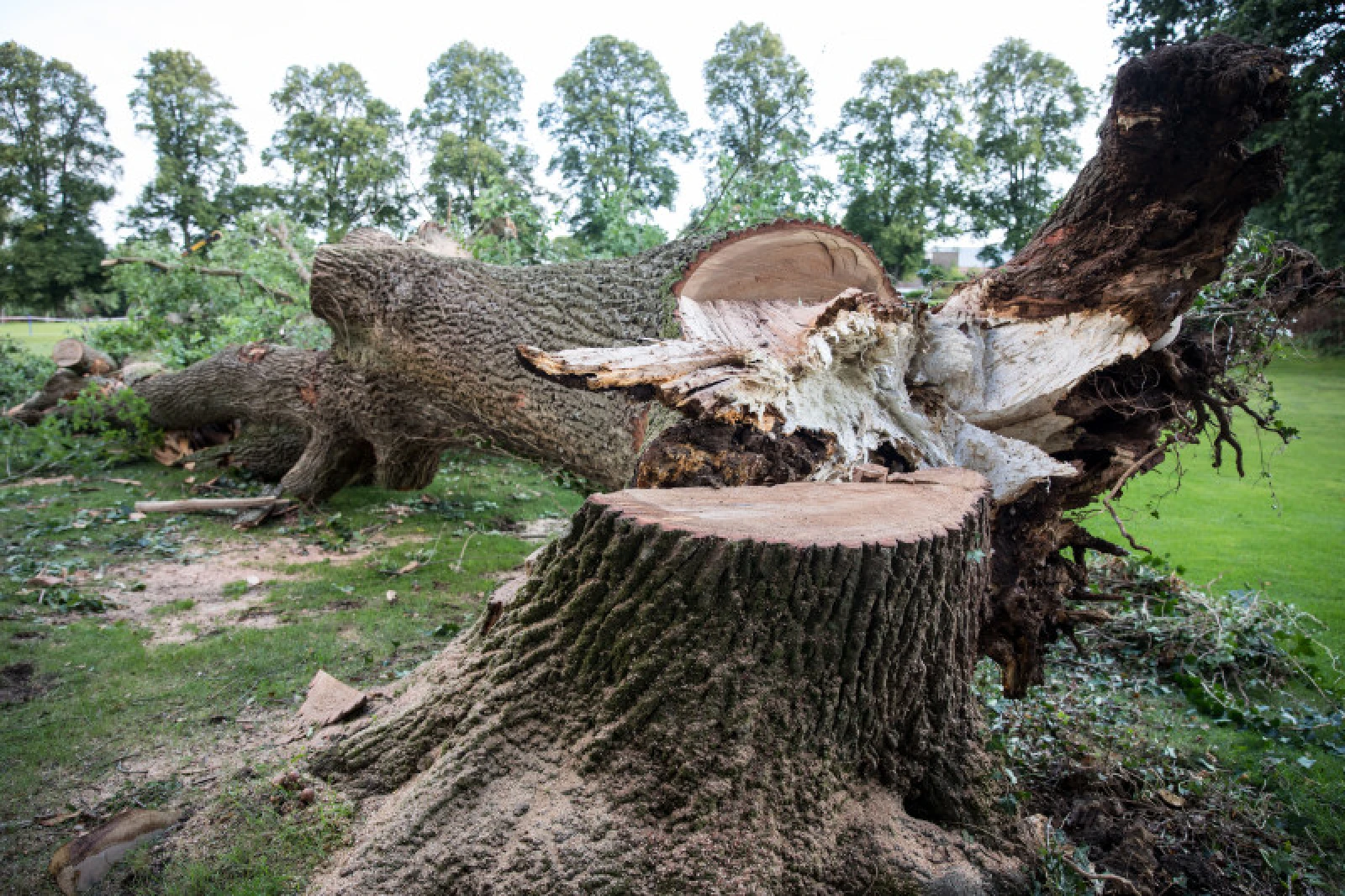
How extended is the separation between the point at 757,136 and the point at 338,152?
67.8ft

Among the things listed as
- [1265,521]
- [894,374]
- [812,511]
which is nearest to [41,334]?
[894,374]

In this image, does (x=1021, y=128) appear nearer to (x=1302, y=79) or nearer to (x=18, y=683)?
(x=1302, y=79)

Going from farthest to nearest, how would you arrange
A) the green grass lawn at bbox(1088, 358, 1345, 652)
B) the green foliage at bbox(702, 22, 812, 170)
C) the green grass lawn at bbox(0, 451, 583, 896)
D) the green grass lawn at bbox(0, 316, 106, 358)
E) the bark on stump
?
the green foliage at bbox(702, 22, 812, 170) < the green grass lawn at bbox(0, 316, 106, 358) < the green grass lawn at bbox(1088, 358, 1345, 652) < the green grass lawn at bbox(0, 451, 583, 896) < the bark on stump

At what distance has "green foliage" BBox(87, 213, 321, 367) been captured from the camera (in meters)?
7.52

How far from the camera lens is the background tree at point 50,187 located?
1448 centimetres

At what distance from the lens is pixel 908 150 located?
57.3 feet

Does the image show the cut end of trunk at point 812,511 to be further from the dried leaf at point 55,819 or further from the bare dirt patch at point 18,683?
the bare dirt patch at point 18,683

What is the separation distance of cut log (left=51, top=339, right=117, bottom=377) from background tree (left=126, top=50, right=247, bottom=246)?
15.7 metres

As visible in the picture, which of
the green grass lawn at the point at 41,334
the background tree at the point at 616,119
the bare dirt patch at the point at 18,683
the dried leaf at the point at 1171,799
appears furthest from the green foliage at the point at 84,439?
the background tree at the point at 616,119

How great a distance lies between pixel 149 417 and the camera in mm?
6703

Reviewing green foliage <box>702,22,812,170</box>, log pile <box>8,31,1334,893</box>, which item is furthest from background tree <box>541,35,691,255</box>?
log pile <box>8,31,1334,893</box>

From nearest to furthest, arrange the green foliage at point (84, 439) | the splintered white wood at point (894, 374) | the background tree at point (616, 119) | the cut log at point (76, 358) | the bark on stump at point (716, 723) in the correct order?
the bark on stump at point (716, 723), the splintered white wood at point (894, 374), the green foliage at point (84, 439), the cut log at point (76, 358), the background tree at point (616, 119)

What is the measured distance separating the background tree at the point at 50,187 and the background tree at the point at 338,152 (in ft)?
15.1

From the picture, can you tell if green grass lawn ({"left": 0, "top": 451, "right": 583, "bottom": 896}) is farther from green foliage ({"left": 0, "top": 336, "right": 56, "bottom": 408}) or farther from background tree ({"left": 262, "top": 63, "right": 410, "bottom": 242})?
background tree ({"left": 262, "top": 63, "right": 410, "bottom": 242})
